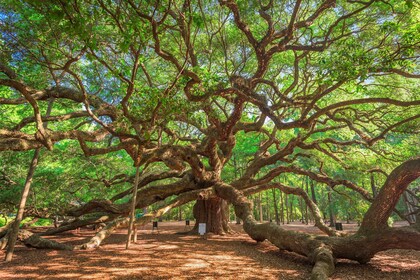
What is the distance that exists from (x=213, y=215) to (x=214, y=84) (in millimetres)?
7419

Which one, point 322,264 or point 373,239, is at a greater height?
point 373,239

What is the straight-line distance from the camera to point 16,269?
5.50m

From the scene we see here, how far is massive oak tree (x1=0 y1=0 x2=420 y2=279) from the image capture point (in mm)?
5406

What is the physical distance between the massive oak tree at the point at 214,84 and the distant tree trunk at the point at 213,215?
66mm

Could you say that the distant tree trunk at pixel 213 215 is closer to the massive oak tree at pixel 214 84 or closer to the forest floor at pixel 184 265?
the massive oak tree at pixel 214 84

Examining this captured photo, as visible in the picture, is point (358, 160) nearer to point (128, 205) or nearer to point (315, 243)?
point (315, 243)

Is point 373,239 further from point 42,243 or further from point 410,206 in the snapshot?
point 410,206

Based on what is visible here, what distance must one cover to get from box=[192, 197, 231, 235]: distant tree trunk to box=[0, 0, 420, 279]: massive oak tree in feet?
0.22

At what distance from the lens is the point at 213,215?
39.6ft

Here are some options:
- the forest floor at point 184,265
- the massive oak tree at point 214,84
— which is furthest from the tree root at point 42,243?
the forest floor at point 184,265

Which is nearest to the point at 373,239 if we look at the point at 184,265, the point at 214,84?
the point at 184,265

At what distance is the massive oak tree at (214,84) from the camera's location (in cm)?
541

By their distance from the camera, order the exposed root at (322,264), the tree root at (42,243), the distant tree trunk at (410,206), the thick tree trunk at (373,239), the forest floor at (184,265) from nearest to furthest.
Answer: the exposed root at (322,264) → the forest floor at (184,265) → the thick tree trunk at (373,239) → the tree root at (42,243) → the distant tree trunk at (410,206)

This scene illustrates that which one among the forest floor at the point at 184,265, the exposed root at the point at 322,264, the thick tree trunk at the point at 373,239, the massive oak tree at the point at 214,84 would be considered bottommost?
the forest floor at the point at 184,265
